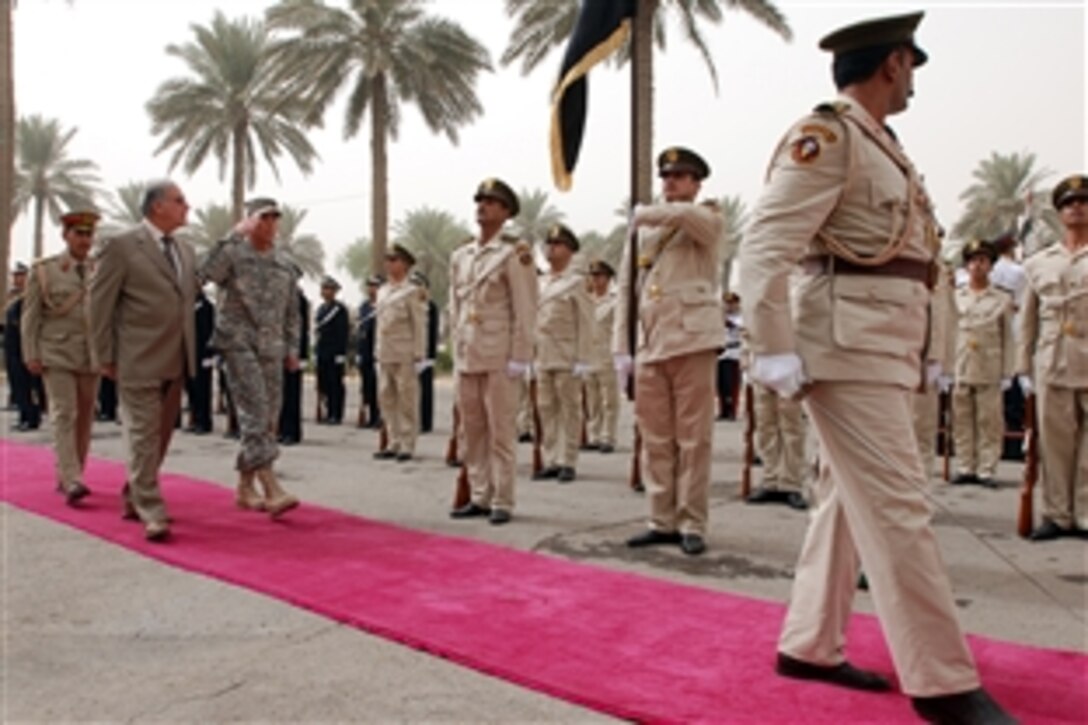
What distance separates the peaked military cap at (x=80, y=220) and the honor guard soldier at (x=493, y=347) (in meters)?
2.92

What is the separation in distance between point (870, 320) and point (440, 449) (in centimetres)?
749

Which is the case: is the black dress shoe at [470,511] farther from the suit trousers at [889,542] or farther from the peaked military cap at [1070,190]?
the peaked military cap at [1070,190]

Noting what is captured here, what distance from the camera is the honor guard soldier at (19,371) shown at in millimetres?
11500

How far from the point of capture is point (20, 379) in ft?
38.9

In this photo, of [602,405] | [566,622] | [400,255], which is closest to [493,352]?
[566,622]

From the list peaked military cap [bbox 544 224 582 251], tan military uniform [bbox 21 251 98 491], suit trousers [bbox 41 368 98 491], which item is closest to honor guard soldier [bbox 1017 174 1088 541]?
peaked military cap [bbox 544 224 582 251]

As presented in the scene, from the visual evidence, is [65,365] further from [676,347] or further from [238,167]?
[238,167]

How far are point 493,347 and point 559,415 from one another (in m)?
2.74

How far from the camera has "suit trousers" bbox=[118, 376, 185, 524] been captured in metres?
5.25

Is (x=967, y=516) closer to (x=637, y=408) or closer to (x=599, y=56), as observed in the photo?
(x=637, y=408)

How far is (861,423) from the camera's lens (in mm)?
2703

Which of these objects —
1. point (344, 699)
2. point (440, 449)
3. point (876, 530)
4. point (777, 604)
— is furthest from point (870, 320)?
point (440, 449)

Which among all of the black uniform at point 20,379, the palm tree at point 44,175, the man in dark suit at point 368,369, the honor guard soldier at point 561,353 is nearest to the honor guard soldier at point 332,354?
the man in dark suit at point 368,369

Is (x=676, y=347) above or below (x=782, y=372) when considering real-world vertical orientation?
above
